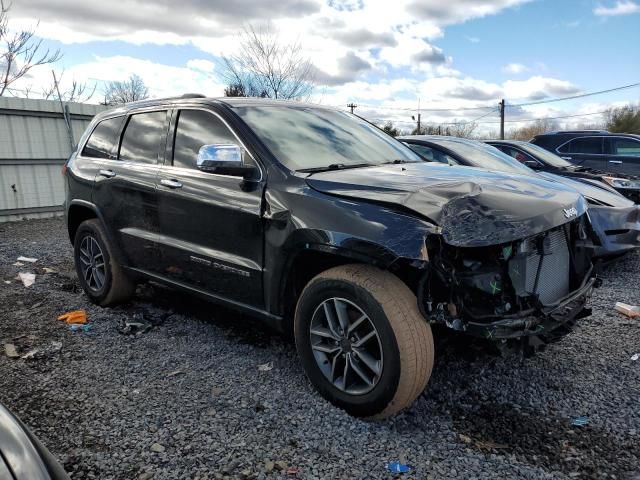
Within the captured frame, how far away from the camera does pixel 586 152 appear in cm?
1149

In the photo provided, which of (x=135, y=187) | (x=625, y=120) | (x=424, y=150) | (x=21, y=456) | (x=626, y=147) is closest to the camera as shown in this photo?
(x=21, y=456)

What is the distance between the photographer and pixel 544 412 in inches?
114

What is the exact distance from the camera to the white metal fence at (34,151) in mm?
10125

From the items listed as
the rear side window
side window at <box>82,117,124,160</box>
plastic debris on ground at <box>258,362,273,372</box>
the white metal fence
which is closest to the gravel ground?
plastic debris on ground at <box>258,362,273,372</box>

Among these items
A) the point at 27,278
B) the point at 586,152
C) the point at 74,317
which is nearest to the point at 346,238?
the point at 74,317

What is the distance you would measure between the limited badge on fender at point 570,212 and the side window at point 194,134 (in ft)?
7.00

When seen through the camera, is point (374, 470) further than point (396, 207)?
No

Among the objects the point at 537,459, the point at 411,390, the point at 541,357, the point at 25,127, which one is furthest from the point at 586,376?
the point at 25,127

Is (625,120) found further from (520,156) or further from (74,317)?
(74,317)

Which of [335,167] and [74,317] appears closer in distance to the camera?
[335,167]

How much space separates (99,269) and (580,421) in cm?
411

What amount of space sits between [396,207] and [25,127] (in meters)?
10.4

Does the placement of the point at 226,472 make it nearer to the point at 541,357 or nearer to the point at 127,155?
the point at 541,357

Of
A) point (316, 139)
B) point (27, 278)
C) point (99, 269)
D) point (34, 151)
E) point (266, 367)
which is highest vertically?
point (34, 151)
